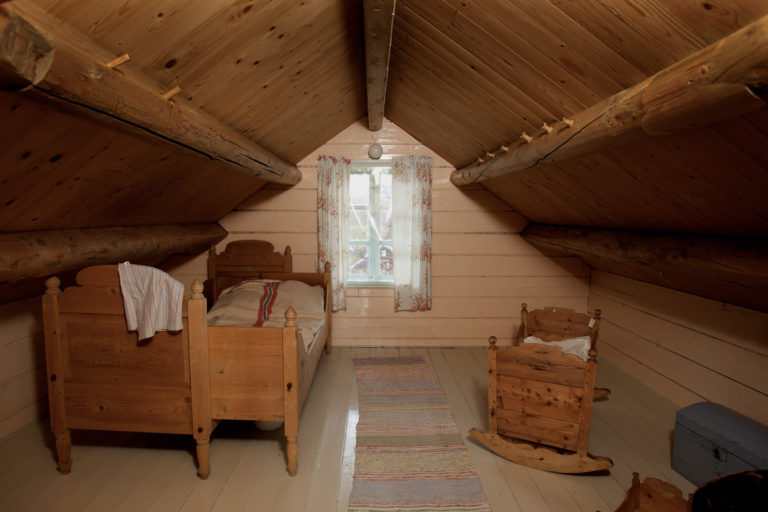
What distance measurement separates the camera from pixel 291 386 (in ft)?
7.34

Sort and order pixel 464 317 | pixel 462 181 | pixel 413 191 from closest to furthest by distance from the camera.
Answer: pixel 462 181 < pixel 413 191 < pixel 464 317

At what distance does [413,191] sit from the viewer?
167 inches

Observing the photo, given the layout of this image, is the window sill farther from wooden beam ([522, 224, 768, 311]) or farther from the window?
wooden beam ([522, 224, 768, 311])

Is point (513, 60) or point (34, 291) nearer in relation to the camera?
point (513, 60)

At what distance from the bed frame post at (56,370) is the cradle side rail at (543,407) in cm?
232

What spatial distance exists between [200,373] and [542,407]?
1.84 meters

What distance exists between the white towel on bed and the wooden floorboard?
0.85 meters

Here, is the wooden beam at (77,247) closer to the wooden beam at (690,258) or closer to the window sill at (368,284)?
the window sill at (368,284)

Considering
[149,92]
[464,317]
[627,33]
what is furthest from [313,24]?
[464,317]

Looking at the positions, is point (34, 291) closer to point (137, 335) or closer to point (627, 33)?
point (137, 335)

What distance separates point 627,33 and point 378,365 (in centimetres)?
331

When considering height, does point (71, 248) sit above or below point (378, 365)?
above

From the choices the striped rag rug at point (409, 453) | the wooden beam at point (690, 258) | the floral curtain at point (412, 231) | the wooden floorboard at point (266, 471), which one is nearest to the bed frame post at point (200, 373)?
the wooden floorboard at point (266, 471)

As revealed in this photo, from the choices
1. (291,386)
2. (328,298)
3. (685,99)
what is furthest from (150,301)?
(685,99)
